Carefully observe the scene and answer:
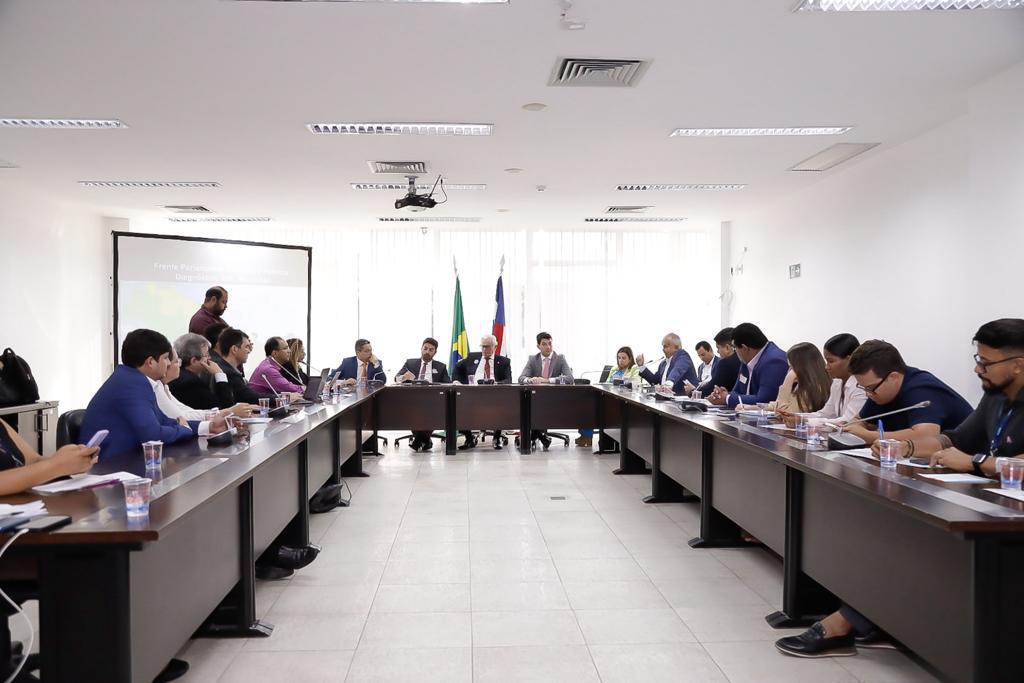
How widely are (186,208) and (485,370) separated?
4.13 meters

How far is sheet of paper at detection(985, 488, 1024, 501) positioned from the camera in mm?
2171

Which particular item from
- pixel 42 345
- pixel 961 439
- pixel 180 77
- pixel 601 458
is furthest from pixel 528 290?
pixel 961 439

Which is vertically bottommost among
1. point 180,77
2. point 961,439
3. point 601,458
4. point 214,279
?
point 601,458

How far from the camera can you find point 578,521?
4848mm

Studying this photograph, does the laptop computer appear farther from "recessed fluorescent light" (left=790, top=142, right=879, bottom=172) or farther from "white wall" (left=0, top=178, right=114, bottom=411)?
"recessed fluorescent light" (left=790, top=142, right=879, bottom=172)

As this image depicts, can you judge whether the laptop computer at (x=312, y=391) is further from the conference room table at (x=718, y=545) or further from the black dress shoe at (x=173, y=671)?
the black dress shoe at (x=173, y=671)

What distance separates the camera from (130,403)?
304 centimetres

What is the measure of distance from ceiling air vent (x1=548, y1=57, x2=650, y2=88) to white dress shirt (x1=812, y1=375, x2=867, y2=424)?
2.16 m

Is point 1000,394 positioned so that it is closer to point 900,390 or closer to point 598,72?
point 900,390

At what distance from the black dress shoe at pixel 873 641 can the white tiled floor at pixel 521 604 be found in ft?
0.19

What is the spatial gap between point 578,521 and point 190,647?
8.67ft

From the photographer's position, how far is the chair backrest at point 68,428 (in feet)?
10.7

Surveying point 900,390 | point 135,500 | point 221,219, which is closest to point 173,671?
point 135,500

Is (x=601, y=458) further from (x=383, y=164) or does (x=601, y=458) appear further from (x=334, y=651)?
(x=334, y=651)
